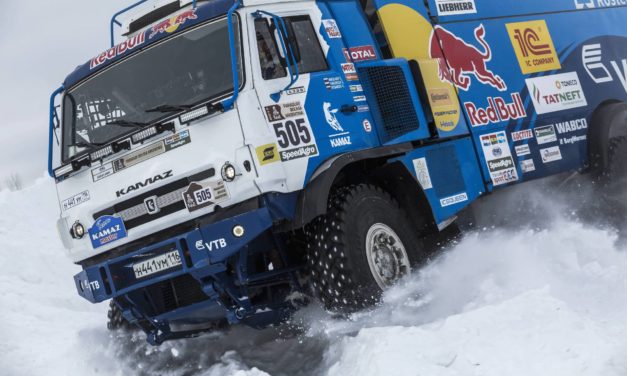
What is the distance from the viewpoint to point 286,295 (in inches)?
281

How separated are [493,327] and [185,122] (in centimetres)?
276

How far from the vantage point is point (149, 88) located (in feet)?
23.5

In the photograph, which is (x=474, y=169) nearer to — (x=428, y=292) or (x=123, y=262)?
(x=428, y=292)

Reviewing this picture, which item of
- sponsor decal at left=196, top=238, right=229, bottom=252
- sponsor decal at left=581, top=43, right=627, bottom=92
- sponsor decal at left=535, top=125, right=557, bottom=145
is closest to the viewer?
sponsor decal at left=196, top=238, right=229, bottom=252

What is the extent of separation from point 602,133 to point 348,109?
3799mm

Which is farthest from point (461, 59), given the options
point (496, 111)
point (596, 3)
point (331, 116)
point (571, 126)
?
point (596, 3)

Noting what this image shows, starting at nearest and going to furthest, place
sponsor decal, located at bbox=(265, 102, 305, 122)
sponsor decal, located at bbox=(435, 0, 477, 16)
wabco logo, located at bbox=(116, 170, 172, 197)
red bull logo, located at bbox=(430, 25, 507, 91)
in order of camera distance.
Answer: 1. sponsor decal, located at bbox=(265, 102, 305, 122)
2. wabco logo, located at bbox=(116, 170, 172, 197)
3. red bull logo, located at bbox=(430, 25, 507, 91)
4. sponsor decal, located at bbox=(435, 0, 477, 16)

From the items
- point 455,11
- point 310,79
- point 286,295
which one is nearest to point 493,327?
point 286,295

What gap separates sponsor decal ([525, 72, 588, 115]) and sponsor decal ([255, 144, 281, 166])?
379 centimetres

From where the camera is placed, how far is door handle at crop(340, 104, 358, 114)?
728 centimetres

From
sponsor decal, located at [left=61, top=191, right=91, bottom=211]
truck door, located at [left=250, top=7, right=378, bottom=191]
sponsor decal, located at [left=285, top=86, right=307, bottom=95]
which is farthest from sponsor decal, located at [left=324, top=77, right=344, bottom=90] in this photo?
sponsor decal, located at [left=61, top=191, right=91, bottom=211]

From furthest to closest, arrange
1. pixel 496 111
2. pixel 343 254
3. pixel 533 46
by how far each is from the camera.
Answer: pixel 533 46
pixel 496 111
pixel 343 254

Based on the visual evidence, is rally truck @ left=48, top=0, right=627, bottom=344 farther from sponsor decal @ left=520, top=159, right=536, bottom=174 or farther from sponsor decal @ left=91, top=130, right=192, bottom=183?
sponsor decal @ left=520, top=159, right=536, bottom=174

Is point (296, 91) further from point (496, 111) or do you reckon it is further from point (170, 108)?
point (496, 111)
